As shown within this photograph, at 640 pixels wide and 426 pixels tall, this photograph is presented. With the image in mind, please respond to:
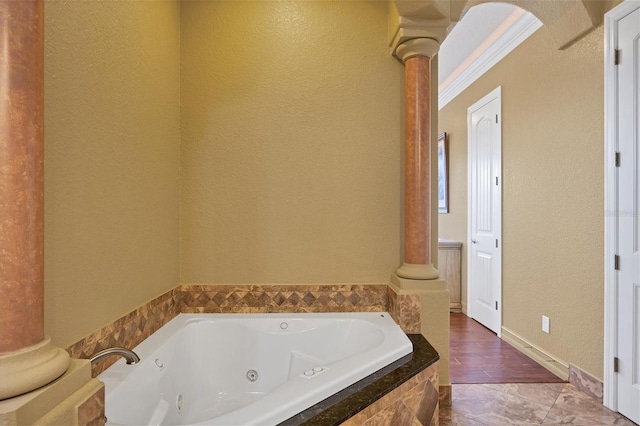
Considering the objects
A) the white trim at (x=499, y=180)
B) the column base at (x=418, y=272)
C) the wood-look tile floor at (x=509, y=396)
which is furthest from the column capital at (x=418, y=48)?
the wood-look tile floor at (x=509, y=396)

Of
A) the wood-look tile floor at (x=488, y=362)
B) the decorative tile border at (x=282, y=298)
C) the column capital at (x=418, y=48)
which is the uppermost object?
the column capital at (x=418, y=48)

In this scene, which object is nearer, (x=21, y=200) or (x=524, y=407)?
(x=21, y=200)

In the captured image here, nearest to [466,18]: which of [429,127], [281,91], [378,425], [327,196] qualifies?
[429,127]

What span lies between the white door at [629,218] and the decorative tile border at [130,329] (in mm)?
2577

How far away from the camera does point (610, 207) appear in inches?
81.6

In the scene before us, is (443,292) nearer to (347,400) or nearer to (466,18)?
(347,400)

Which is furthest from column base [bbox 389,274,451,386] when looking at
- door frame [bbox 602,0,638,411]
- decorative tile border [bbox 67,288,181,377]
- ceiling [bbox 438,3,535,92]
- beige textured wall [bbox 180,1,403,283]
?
ceiling [bbox 438,3,535,92]

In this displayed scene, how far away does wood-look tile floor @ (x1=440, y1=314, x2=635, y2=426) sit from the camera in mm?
1931

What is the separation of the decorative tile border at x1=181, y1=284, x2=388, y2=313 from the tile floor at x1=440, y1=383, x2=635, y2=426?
715mm

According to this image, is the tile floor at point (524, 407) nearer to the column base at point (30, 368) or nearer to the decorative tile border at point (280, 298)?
the decorative tile border at point (280, 298)

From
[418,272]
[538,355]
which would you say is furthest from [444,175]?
[418,272]

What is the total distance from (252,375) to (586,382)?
2102 mm

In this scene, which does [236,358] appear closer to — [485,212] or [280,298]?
[280,298]

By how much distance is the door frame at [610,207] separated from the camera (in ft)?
6.69
